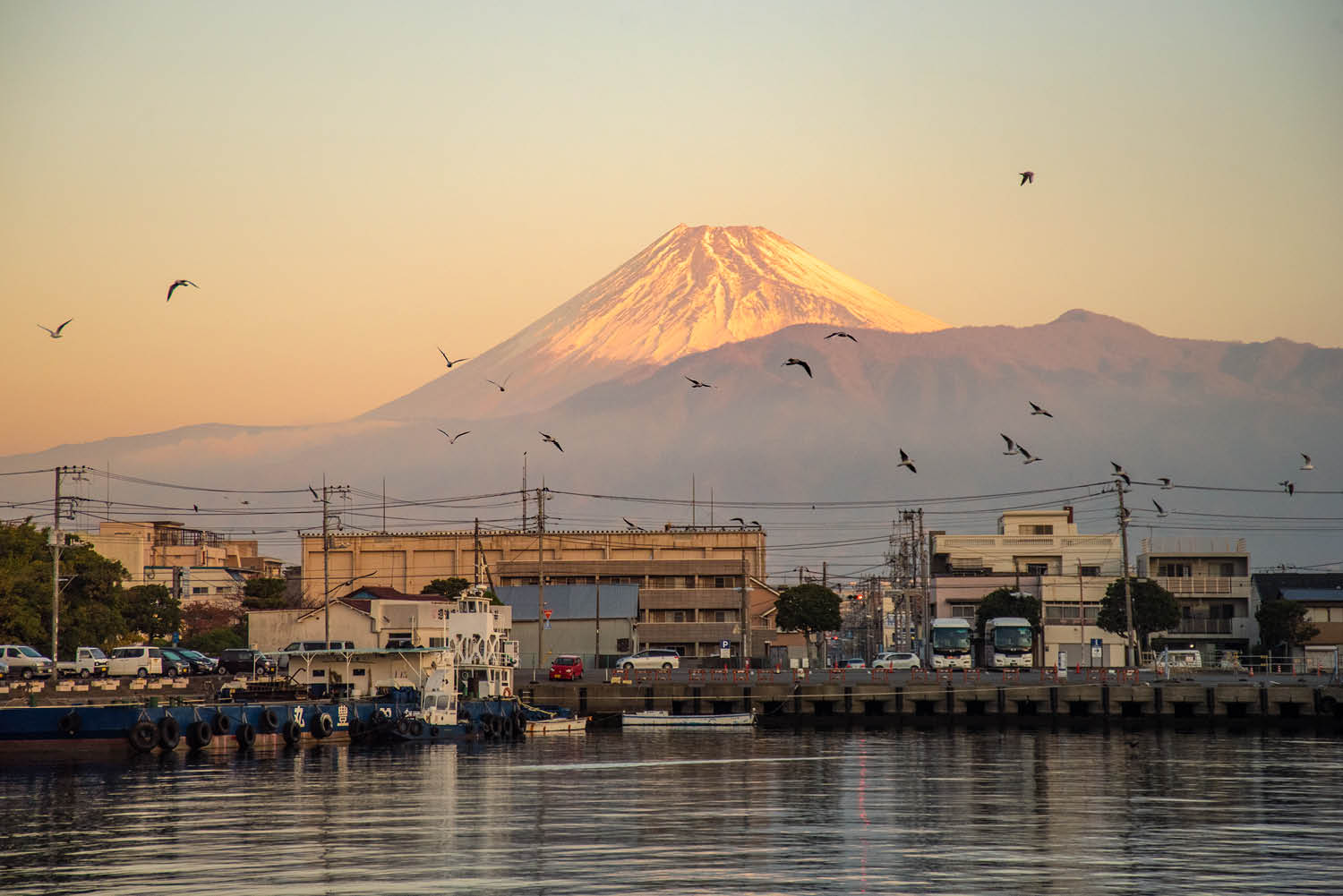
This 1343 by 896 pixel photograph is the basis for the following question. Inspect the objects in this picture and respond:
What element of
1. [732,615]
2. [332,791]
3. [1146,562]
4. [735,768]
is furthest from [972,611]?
[332,791]

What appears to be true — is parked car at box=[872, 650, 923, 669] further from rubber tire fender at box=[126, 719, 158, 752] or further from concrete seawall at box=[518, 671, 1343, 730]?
rubber tire fender at box=[126, 719, 158, 752]

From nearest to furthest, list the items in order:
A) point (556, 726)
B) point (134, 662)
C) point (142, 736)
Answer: point (142, 736)
point (556, 726)
point (134, 662)

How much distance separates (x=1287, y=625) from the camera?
412 ft

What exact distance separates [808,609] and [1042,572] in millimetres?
23008

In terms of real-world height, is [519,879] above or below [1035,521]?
below

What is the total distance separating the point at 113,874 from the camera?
34.6 metres

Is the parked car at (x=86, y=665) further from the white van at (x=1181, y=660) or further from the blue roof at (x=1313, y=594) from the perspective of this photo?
the blue roof at (x=1313, y=594)

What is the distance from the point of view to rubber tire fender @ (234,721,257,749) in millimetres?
70250

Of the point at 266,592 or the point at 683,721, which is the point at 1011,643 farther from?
the point at 266,592

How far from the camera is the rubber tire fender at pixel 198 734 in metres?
68.2

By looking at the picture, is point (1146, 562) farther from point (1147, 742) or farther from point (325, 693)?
point (325, 693)

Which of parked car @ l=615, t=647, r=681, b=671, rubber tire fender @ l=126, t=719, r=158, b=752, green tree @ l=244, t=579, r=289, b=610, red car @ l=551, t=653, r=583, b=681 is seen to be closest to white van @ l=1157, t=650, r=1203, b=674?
parked car @ l=615, t=647, r=681, b=671

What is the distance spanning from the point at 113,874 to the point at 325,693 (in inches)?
2044

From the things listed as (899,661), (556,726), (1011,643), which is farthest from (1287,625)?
(556,726)
